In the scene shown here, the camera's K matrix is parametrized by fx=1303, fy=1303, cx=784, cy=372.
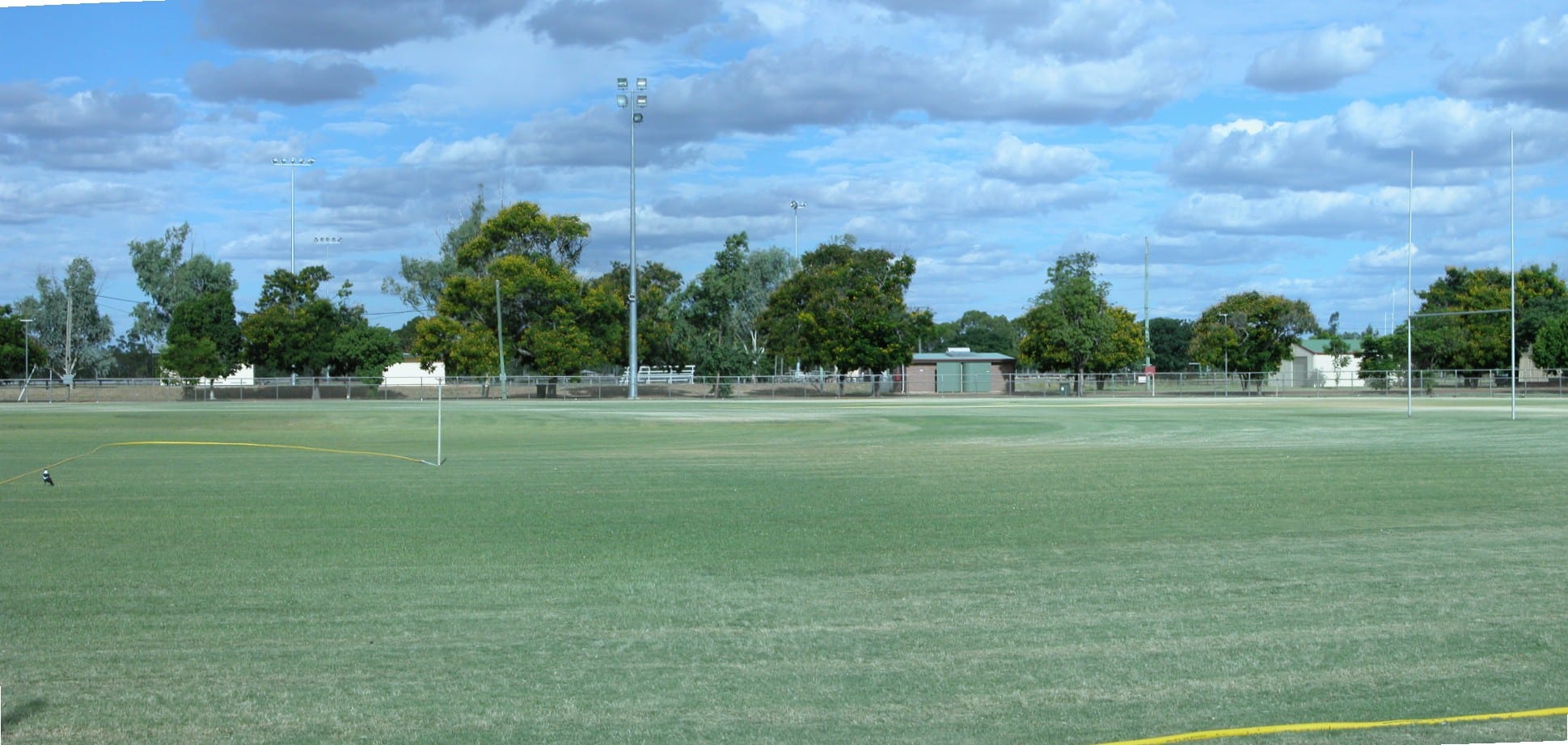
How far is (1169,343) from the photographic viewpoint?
158 meters

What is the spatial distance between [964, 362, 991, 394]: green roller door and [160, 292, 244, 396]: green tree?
47.5 m

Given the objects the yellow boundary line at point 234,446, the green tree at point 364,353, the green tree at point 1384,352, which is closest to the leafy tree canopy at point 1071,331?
the green tree at point 1384,352

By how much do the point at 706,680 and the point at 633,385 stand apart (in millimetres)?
59991

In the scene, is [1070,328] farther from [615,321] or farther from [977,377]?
[615,321]

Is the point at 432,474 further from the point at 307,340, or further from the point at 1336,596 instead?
the point at 307,340

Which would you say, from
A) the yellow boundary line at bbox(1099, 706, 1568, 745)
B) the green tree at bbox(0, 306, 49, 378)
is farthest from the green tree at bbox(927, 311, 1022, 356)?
the yellow boundary line at bbox(1099, 706, 1568, 745)

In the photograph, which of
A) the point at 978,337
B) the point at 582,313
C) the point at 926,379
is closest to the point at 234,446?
the point at 582,313

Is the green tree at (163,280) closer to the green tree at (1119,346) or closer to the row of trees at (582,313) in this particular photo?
the row of trees at (582,313)

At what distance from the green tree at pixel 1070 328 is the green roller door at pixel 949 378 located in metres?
4.90

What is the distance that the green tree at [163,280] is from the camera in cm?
10206

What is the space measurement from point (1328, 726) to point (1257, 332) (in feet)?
286

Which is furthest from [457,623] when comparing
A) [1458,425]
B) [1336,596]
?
[1458,425]

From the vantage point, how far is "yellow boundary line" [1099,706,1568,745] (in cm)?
651

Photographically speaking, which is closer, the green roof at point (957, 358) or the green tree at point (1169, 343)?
the green roof at point (957, 358)
